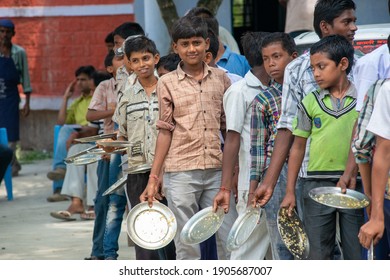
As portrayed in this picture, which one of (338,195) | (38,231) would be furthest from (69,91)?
(338,195)

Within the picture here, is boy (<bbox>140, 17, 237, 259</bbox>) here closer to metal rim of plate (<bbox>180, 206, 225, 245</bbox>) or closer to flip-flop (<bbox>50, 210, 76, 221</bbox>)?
metal rim of plate (<bbox>180, 206, 225, 245</bbox>)

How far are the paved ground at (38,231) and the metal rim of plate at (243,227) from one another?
2.51 metres

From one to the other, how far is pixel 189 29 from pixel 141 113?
2.60 ft

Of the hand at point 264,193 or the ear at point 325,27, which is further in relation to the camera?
the ear at point 325,27

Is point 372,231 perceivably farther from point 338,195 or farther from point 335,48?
point 335,48

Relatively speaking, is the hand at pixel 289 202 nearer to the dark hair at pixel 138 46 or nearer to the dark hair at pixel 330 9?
the dark hair at pixel 330 9

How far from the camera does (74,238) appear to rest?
31.3ft

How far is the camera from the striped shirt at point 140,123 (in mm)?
6930

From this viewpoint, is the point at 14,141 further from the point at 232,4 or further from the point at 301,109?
the point at 301,109

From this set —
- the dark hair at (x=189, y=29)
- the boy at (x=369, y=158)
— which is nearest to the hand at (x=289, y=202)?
the boy at (x=369, y=158)

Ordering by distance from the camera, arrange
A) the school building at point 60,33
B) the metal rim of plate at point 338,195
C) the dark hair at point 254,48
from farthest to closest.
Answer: the school building at point 60,33
the dark hair at point 254,48
the metal rim of plate at point 338,195

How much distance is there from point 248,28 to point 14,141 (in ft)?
13.8

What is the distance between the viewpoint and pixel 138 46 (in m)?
6.94
